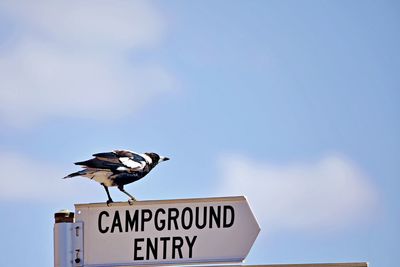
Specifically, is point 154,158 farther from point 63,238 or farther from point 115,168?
point 63,238

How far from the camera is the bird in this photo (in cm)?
1061

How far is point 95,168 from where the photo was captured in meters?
10.6

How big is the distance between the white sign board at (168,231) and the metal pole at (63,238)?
6.1 inches

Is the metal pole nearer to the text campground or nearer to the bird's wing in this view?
the text campground

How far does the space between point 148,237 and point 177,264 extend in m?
0.47

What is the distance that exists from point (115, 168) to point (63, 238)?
134 centimetres

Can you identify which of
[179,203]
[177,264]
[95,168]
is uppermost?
[95,168]

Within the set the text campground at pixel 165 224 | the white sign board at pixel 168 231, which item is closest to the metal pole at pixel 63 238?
the white sign board at pixel 168 231

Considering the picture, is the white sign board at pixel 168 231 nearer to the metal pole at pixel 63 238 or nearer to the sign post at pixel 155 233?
the sign post at pixel 155 233

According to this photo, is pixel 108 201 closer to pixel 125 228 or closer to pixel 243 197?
pixel 125 228

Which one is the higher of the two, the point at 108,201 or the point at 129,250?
the point at 108,201

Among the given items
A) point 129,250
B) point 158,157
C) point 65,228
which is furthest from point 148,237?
point 158,157

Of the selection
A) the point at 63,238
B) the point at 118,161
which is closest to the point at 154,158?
the point at 118,161

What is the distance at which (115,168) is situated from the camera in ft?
35.1
